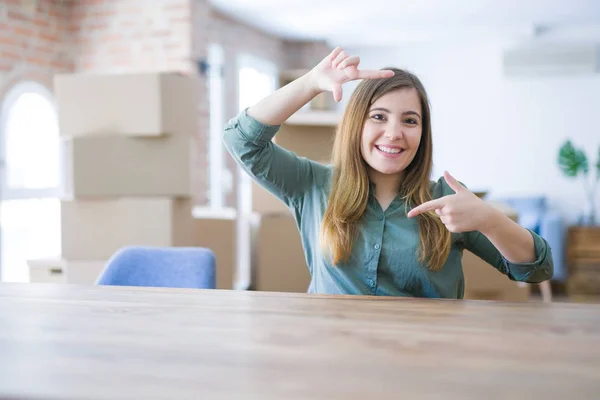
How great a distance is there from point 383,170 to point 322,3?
13.4 feet

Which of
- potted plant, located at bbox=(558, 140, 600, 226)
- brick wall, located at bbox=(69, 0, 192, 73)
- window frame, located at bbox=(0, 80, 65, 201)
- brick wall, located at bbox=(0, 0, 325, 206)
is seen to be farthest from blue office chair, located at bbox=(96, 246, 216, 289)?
potted plant, located at bbox=(558, 140, 600, 226)

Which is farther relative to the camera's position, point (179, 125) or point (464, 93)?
point (464, 93)

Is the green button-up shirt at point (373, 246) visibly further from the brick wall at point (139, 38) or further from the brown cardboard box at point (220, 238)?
the brick wall at point (139, 38)

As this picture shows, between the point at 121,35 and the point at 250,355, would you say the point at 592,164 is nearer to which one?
the point at 121,35

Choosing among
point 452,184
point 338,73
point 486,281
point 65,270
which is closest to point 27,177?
point 65,270

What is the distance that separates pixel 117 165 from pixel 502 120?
5025 mm

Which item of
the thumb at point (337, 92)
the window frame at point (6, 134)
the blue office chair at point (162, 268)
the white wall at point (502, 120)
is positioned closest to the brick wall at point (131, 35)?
the window frame at point (6, 134)

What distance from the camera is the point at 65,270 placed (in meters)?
2.57

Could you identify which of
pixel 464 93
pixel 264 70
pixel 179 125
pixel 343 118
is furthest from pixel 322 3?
pixel 343 118

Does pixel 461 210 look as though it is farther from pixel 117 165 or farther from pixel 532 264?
pixel 117 165

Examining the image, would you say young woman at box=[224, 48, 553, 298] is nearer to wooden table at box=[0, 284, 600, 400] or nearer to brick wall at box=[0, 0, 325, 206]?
wooden table at box=[0, 284, 600, 400]

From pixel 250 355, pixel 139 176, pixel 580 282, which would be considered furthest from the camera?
pixel 580 282

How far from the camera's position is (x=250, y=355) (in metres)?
0.73

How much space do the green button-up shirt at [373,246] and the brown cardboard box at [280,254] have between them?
1479 mm
